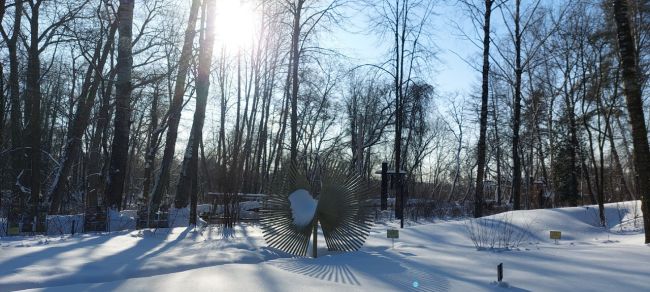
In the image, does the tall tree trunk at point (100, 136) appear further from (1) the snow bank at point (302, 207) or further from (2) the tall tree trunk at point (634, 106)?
(2) the tall tree trunk at point (634, 106)

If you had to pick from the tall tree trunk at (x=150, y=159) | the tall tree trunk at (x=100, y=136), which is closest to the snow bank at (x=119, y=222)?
the tall tree trunk at (x=100, y=136)

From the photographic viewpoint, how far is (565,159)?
104 feet

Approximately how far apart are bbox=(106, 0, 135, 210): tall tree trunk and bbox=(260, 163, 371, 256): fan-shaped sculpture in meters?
7.52

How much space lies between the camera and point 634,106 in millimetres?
8273

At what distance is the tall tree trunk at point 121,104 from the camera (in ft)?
41.9

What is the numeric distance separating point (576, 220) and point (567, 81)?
52.6 feet

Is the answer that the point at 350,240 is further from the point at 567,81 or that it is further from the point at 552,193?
the point at 552,193

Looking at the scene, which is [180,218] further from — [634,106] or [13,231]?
[634,106]

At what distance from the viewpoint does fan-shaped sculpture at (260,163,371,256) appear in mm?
7059

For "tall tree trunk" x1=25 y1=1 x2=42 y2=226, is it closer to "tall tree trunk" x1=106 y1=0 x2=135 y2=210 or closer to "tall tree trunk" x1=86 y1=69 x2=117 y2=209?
"tall tree trunk" x1=86 y1=69 x2=117 y2=209

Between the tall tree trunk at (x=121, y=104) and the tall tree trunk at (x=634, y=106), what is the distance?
11.0 metres

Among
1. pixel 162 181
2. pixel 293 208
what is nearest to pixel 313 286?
pixel 293 208

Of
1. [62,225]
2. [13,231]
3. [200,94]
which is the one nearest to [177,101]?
[200,94]

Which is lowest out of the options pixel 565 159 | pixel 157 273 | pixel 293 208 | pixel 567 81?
pixel 157 273
